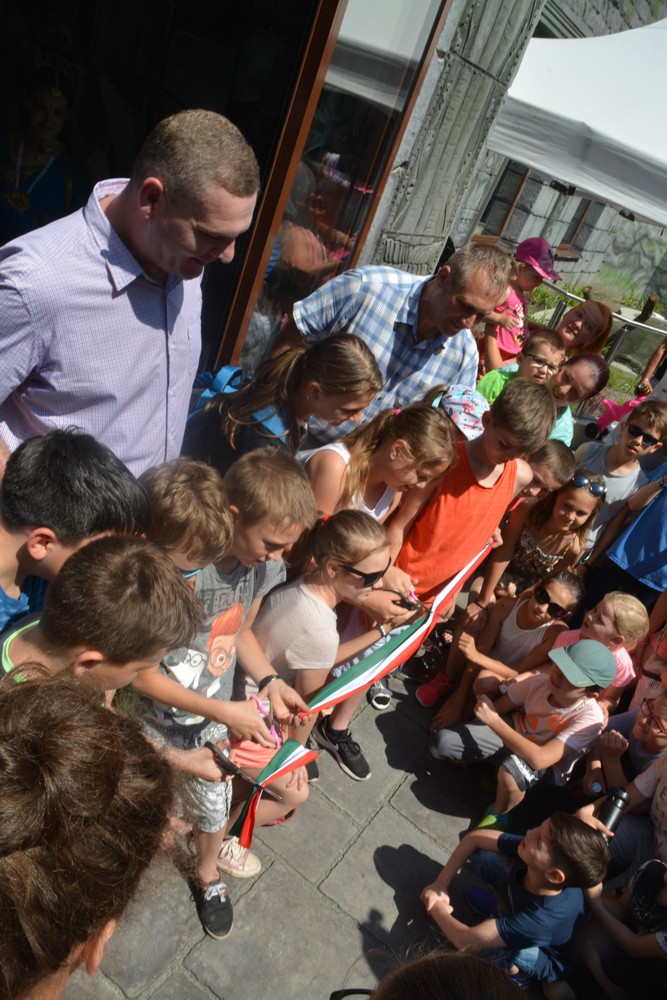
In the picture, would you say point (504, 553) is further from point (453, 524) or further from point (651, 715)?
point (651, 715)

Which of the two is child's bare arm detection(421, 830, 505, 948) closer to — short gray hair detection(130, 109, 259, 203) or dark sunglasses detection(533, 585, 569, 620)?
dark sunglasses detection(533, 585, 569, 620)

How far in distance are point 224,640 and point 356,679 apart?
0.78 metres

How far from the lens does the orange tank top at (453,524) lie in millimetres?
3301

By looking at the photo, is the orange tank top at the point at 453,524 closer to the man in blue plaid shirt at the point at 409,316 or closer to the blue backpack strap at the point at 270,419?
the man in blue plaid shirt at the point at 409,316

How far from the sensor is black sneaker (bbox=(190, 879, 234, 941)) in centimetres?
247

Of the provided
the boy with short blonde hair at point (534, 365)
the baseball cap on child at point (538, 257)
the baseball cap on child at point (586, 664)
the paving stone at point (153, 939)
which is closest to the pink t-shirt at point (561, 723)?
the baseball cap on child at point (586, 664)

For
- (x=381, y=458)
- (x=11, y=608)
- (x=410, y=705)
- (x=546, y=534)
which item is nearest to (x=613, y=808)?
(x=410, y=705)

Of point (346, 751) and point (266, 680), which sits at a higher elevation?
point (266, 680)

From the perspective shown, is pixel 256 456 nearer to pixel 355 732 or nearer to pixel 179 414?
pixel 179 414

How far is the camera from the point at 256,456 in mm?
2436

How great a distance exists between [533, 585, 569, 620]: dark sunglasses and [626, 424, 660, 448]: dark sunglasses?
52.6 inches

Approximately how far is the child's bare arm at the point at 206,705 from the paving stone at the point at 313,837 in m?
0.79

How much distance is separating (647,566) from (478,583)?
1.01m

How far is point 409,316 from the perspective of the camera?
130 inches
